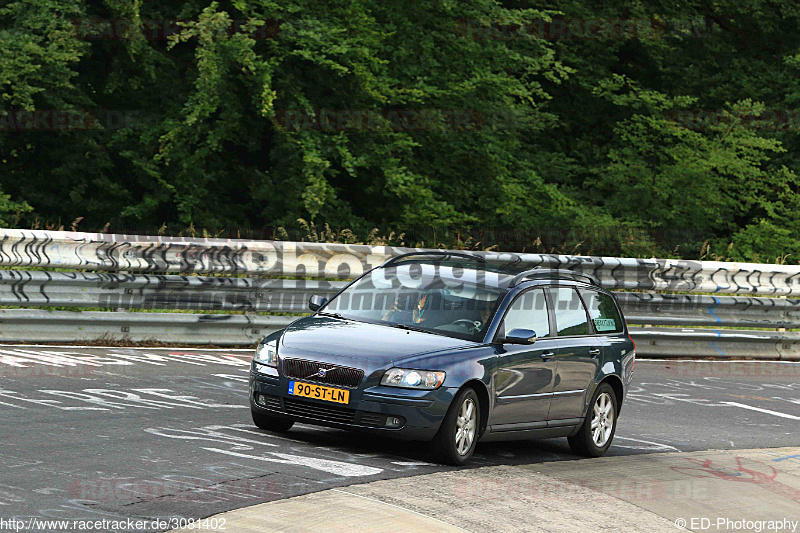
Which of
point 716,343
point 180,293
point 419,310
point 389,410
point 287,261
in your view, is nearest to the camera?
point 389,410

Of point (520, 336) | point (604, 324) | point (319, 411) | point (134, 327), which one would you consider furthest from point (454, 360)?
point (134, 327)

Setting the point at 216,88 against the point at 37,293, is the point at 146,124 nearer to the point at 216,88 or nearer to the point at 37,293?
the point at 216,88

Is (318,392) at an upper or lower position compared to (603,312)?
lower

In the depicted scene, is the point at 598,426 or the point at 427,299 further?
the point at 598,426

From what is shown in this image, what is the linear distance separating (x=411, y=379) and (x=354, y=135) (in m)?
16.6

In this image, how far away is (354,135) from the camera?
25.0 m

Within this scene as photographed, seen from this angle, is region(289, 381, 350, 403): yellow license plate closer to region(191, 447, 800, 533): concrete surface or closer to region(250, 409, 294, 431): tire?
region(250, 409, 294, 431): tire

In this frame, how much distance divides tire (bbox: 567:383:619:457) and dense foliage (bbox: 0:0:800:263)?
9443 mm

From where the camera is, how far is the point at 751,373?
1728 centimetres

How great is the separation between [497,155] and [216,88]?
23.2 ft

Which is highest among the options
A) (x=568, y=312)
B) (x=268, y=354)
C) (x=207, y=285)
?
(x=568, y=312)

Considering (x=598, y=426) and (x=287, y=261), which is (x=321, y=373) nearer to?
(x=598, y=426)

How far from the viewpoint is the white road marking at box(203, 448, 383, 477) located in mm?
8250

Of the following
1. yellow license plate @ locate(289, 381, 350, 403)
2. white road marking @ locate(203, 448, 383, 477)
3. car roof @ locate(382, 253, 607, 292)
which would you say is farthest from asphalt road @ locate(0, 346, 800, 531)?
car roof @ locate(382, 253, 607, 292)
